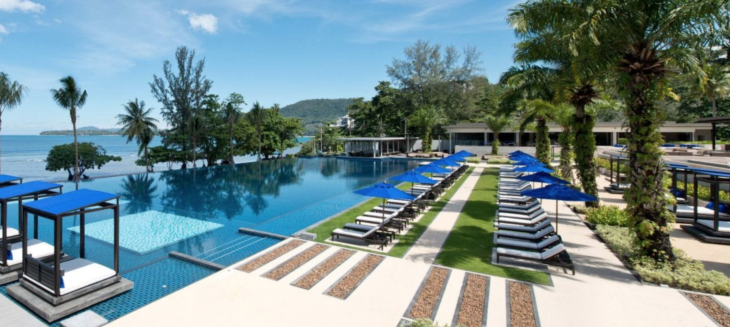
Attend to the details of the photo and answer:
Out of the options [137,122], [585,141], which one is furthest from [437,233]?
[137,122]

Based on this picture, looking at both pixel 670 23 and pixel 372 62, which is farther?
pixel 372 62

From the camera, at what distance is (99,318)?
5.24 meters

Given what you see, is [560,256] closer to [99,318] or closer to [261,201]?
[99,318]

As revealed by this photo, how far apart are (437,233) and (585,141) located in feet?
21.4

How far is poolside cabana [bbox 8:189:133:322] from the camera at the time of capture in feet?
18.2

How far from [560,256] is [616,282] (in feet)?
3.34

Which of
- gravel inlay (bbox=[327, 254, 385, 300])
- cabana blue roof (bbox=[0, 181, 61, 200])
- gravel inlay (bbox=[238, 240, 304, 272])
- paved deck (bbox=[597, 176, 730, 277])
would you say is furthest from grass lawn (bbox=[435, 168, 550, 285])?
cabana blue roof (bbox=[0, 181, 61, 200])

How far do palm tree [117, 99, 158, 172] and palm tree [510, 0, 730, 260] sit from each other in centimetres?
3035

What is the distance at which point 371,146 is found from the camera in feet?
135

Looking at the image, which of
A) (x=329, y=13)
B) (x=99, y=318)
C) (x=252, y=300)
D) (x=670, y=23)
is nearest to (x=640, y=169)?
(x=670, y=23)

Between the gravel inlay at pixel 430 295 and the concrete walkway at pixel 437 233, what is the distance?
0.77 metres

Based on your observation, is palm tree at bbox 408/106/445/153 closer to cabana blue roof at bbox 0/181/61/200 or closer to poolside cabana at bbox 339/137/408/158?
poolside cabana at bbox 339/137/408/158

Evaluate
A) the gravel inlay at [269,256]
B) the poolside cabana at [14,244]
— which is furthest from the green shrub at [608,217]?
the poolside cabana at [14,244]

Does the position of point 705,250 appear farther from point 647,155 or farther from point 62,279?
point 62,279
